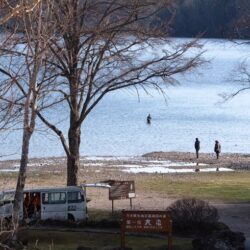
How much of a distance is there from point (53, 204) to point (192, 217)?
15.2ft

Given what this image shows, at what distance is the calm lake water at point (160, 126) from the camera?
59781 mm

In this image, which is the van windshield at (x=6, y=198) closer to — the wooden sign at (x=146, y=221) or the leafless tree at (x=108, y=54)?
the leafless tree at (x=108, y=54)

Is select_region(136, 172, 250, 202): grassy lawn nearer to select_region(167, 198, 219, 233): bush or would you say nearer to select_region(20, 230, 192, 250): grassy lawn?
select_region(167, 198, 219, 233): bush

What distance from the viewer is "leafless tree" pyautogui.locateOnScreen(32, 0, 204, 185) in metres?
23.9

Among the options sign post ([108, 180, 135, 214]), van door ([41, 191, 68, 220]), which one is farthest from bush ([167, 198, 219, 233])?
sign post ([108, 180, 135, 214])

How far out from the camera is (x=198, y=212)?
65.3ft

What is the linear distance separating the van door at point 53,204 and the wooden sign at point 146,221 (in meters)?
5.71

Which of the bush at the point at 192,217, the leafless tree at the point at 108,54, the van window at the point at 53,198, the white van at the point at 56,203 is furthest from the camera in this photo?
the leafless tree at the point at 108,54

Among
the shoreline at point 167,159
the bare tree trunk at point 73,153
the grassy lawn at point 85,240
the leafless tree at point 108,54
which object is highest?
the leafless tree at point 108,54

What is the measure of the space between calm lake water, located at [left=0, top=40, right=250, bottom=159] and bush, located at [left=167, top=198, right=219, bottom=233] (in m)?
20.9

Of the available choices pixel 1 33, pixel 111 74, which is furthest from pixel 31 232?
pixel 111 74

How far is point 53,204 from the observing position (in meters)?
22.5

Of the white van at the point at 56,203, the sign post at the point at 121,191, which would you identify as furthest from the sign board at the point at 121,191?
the white van at the point at 56,203

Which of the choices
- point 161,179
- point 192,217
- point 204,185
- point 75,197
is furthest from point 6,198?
point 161,179
